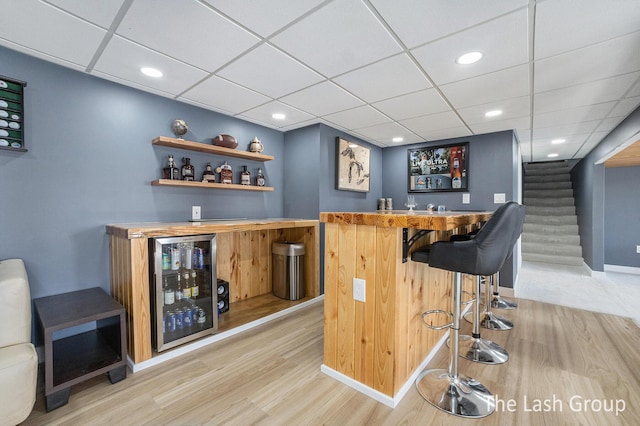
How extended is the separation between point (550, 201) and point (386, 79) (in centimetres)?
744

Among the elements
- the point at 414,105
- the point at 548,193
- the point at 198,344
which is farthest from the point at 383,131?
the point at 548,193

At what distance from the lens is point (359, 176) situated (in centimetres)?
437

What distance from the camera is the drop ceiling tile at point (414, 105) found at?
2691mm

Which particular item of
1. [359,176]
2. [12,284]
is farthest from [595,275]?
[12,284]

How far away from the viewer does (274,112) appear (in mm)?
3174

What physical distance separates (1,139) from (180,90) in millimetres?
1288

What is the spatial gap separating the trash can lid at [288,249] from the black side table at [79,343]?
1.78 meters

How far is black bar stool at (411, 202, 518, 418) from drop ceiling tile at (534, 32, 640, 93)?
1.23m

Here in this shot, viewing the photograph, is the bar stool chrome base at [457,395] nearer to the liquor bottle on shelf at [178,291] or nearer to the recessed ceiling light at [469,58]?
the liquor bottle on shelf at [178,291]

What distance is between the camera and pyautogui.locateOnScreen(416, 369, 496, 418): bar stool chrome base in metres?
1.65

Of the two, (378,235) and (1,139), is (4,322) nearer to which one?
(1,139)

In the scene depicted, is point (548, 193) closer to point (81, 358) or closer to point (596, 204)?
point (596, 204)

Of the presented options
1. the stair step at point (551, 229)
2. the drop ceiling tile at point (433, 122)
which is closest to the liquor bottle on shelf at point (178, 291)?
the drop ceiling tile at point (433, 122)

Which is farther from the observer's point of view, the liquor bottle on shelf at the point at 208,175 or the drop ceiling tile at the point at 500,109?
the liquor bottle on shelf at the point at 208,175
